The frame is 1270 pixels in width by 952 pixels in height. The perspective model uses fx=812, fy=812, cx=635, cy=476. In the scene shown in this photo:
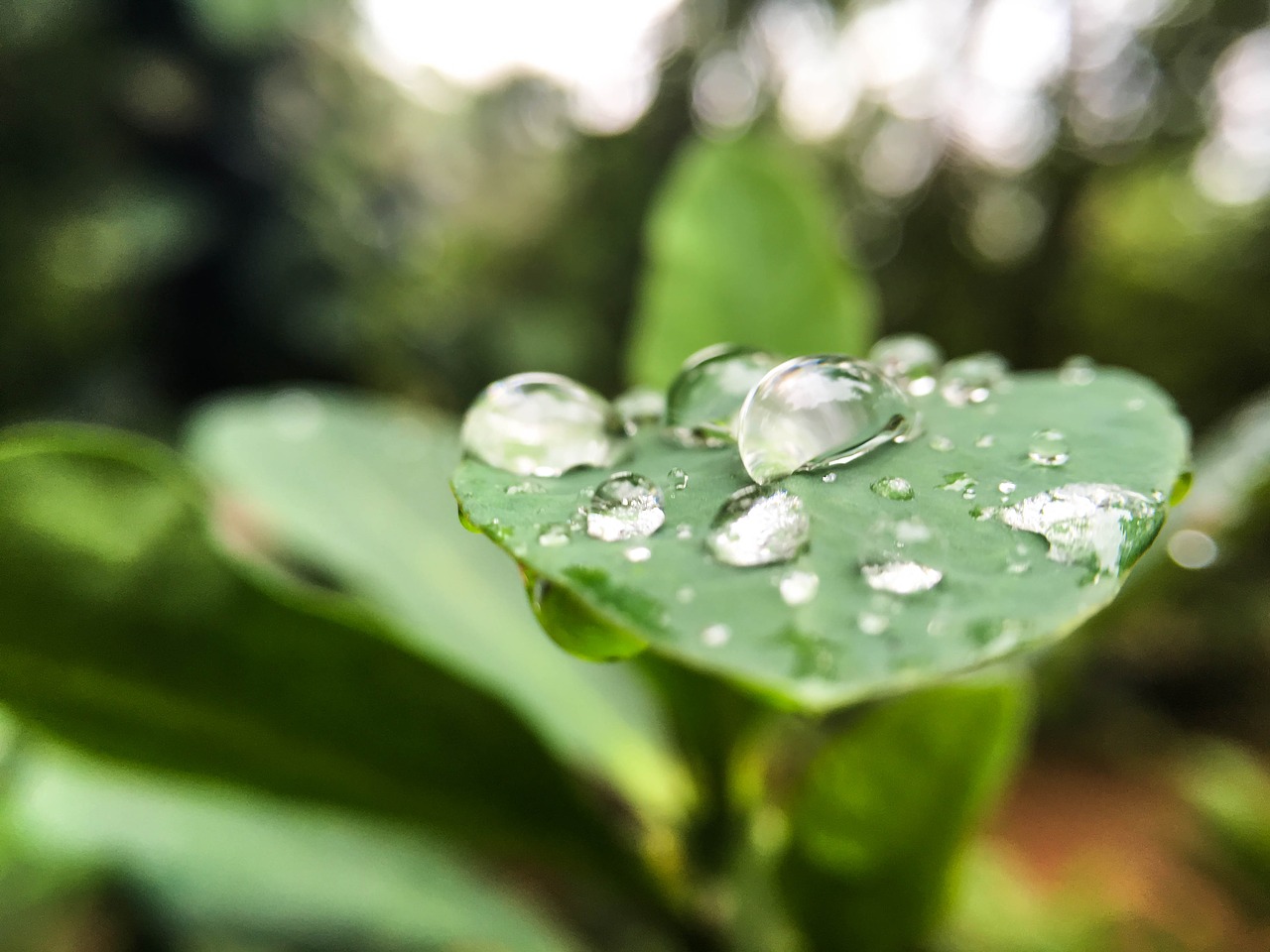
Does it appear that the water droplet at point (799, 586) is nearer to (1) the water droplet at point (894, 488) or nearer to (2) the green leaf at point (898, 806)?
(1) the water droplet at point (894, 488)

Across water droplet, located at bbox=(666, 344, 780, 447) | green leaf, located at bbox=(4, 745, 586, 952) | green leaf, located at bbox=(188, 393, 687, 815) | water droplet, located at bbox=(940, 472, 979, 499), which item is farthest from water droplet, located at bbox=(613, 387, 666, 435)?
green leaf, located at bbox=(4, 745, 586, 952)

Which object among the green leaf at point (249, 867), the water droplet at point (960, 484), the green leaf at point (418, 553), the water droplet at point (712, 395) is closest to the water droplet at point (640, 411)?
the water droplet at point (712, 395)

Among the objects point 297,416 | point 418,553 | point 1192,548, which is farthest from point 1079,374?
point 297,416

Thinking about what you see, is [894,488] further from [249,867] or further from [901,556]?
[249,867]

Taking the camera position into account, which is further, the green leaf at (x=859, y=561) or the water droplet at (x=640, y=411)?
the water droplet at (x=640, y=411)

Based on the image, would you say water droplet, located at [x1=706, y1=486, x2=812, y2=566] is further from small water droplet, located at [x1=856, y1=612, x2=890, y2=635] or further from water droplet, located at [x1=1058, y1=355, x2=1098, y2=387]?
water droplet, located at [x1=1058, y1=355, x2=1098, y2=387]
